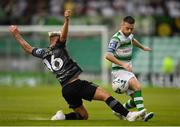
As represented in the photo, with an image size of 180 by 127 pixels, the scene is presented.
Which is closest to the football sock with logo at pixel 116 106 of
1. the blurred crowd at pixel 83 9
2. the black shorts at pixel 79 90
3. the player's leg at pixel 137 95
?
the black shorts at pixel 79 90

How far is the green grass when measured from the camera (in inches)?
621

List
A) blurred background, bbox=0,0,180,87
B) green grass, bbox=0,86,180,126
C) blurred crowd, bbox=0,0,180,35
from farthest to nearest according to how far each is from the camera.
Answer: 1. blurred crowd, bbox=0,0,180,35
2. blurred background, bbox=0,0,180,87
3. green grass, bbox=0,86,180,126

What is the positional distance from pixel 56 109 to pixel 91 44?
730 inches

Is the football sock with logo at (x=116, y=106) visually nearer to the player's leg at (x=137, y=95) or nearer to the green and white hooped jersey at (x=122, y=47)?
the player's leg at (x=137, y=95)

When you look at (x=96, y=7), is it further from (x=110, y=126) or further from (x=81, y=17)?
(x=110, y=126)

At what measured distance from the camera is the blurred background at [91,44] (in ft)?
129

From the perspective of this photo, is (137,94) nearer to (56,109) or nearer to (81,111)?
(81,111)

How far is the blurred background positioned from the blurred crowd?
0.05 metres

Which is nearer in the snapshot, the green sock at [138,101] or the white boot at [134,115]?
the white boot at [134,115]

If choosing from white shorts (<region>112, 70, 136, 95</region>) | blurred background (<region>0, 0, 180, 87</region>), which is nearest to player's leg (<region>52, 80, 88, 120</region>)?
white shorts (<region>112, 70, 136, 95</region>)

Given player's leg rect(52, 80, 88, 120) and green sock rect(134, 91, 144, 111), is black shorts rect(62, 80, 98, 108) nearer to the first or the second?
player's leg rect(52, 80, 88, 120)

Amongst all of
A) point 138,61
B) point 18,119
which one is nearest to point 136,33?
point 138,61

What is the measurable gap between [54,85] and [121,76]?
877 inches

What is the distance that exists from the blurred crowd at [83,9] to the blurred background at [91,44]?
5cm
